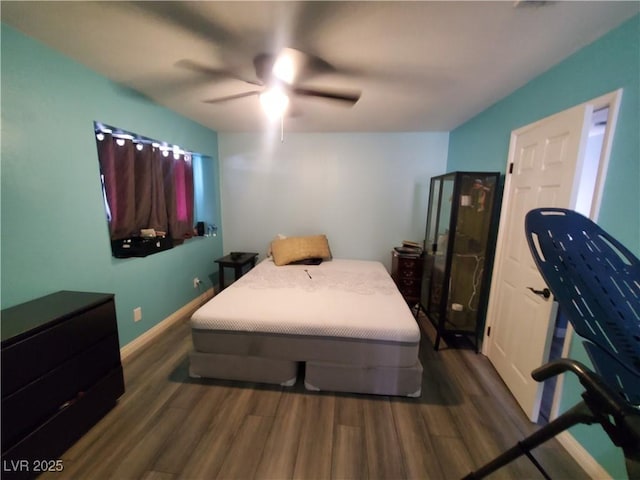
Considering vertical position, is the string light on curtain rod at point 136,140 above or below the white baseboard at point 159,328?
above

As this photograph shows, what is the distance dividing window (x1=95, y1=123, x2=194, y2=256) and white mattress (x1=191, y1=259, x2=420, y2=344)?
3.52 feet

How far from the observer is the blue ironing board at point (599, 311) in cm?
45

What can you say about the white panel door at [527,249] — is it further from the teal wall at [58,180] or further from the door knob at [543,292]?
the teal wall at [58,180]

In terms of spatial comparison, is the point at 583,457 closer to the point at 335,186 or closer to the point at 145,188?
the point at 335,186

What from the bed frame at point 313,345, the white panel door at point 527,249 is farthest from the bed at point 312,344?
the white panel door at point 527,249

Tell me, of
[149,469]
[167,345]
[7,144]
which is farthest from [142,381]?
[7,144]

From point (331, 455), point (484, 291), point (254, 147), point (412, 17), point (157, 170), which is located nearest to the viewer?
point (412, 17)

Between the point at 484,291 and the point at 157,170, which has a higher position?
the point at 157,170

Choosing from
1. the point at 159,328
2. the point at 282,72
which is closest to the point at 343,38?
the point at 282,72

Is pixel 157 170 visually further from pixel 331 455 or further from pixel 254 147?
pixel 331 455

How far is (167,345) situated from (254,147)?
104 inches

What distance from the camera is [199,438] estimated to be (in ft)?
4.85

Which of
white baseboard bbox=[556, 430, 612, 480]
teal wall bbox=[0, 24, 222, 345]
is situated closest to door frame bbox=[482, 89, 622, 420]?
white baseboard bbox=[556, 430, 612, 480]

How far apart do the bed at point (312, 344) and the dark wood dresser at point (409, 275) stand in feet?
3.86
